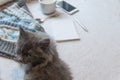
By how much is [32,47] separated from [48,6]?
2.45 feet

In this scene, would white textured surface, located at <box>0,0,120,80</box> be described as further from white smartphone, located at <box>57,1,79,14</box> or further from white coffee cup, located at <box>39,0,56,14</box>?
white coffee cup, located at <box>39,0,56,14</box>

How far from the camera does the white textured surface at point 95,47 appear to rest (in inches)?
55.3

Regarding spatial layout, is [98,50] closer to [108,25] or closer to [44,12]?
[108,25]

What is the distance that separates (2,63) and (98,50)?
645 mm

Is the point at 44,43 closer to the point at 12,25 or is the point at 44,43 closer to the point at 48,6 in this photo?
the point at 12,25

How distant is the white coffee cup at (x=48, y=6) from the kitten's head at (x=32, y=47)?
662 mm

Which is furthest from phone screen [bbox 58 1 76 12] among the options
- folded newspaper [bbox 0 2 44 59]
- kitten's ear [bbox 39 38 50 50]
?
kitten's ear [bbox 39 38 50 50]

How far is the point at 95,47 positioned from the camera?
1560mm

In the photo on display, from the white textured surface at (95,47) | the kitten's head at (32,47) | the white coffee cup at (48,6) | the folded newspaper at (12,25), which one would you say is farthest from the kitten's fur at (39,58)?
the white coffee cup at (48,6)

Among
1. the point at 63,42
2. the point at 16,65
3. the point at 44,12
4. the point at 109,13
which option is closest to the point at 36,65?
the point at 16,65

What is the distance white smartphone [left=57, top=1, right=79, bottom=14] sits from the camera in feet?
5.95

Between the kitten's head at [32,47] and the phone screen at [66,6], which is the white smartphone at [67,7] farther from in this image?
the kitten's head at [32,47]

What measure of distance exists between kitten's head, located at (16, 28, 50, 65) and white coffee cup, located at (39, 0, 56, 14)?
2.17ft

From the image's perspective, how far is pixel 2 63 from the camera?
4.73ft
